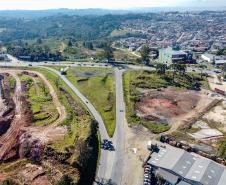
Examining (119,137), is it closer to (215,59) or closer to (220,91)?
(220,91)

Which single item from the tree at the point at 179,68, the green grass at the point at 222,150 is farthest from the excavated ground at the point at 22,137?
the tree at the point at 179,68

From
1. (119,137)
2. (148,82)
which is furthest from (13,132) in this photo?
(148,82)

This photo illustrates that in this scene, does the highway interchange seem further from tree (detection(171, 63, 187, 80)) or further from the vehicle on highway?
tree (detection(171, 63, 187, 80))

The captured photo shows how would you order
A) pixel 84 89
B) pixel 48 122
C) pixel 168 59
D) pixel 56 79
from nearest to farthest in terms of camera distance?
pixel 48 122, pixel 84 89, pixel 56 79, pixel 168 59

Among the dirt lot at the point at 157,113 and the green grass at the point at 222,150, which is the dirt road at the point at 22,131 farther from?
the green grass at the point at 222,150

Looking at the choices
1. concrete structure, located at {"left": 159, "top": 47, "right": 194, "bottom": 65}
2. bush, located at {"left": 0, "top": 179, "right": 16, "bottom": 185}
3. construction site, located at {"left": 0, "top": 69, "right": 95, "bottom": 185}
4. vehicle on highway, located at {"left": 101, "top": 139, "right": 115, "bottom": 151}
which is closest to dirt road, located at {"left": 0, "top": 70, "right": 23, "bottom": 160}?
construction site, located at {"left": 0, "top": 69, "right": 95, "bottom": 185}

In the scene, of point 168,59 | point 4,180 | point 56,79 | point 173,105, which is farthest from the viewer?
point 168,59

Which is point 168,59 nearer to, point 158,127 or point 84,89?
point 84,89

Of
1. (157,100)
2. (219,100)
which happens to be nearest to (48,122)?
(157,100)
